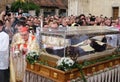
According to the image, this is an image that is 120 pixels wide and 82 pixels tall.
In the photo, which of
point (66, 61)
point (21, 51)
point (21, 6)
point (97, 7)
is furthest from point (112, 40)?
point (21, 6)

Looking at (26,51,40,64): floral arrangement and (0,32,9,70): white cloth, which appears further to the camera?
(0,32,9,70): white cloth

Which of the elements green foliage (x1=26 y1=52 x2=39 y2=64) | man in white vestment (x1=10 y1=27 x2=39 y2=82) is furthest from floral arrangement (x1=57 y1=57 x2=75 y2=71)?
man in white vestment (x1=10 y1=27 x2=39 y2=82)

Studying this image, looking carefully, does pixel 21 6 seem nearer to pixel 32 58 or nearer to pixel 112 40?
pixel 112 40

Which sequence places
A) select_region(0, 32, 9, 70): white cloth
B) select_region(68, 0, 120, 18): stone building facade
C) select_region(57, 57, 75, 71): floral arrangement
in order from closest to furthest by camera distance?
select_region(57, 57, 75, 71): floral arrangement → select_region(0, 32, 9, 70): white cloth → select_region(68, 0, 120, 18): stone building facade

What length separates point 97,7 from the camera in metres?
28.0

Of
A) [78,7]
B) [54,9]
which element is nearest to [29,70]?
[78,7]

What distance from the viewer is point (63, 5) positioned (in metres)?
42.2

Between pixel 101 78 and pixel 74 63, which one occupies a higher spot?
pixel 74 63

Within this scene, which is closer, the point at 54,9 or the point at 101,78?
the point at 101,78

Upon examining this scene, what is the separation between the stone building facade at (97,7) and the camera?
27.9 m

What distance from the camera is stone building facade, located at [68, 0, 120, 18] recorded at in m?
27.9

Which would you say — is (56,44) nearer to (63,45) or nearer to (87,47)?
(63,45)

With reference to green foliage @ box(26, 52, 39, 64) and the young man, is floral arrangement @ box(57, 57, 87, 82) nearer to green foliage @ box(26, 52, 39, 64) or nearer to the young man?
green foliage @ box(26, 52, 39, 64)

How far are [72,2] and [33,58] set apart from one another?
2306 cm
